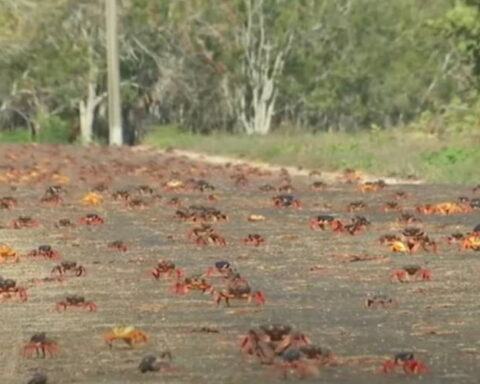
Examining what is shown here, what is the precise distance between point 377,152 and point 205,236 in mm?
23578

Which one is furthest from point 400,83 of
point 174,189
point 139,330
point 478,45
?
point 139,330

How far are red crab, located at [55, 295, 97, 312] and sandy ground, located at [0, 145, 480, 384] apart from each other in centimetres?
6

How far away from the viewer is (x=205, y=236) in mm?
15289

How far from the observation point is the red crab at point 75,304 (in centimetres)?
1020

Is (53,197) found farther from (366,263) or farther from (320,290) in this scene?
(320,290)

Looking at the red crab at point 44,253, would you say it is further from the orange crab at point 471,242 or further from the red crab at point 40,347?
the red crab at point 40,347

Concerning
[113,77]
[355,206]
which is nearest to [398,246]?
[355,206]

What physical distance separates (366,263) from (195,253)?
6.01 feet

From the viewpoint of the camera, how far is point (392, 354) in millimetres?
8133

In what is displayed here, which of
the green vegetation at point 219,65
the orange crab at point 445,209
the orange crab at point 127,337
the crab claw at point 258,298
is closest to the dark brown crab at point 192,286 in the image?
the crab claw at point 258,298

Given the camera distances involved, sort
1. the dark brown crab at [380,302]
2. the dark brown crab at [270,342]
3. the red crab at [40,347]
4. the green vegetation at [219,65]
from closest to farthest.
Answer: the dark brown crab at [270,342] < the red crab at [40,347] < the dark brown crab at [380,302] < the green vegetation at [219,65]

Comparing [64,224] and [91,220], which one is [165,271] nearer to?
[64,224]

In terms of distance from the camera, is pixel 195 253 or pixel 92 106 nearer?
pixel 195 253

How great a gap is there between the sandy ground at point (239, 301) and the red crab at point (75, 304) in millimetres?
63
